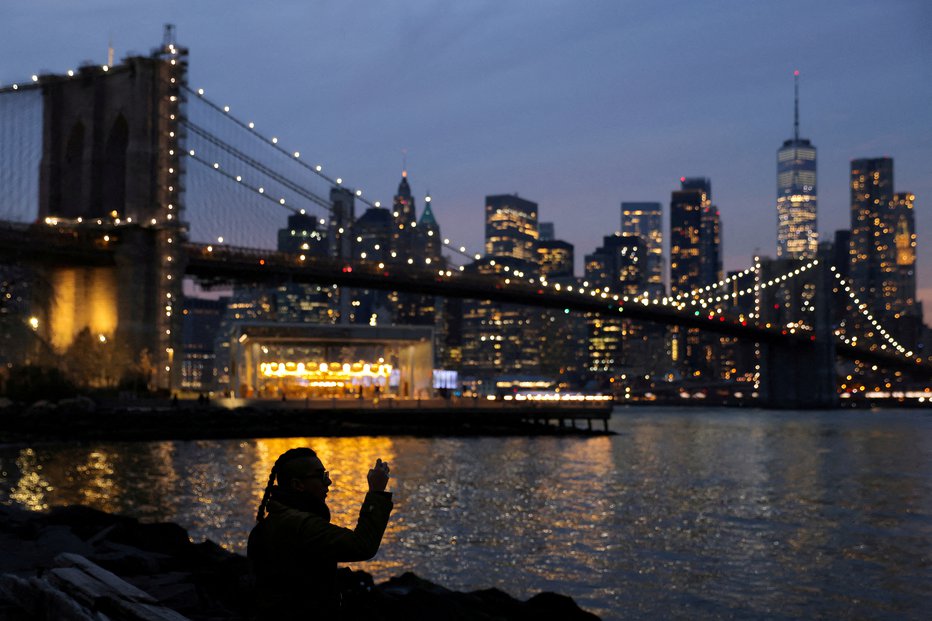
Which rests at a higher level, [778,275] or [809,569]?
[778,275]

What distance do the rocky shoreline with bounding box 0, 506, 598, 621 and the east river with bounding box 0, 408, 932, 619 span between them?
3.18 m

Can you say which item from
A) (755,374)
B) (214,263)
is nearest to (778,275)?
(755,374)

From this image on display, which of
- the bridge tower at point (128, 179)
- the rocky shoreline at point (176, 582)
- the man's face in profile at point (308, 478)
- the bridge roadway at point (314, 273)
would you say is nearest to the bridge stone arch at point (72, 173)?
the bridge tower at point (128, 179)

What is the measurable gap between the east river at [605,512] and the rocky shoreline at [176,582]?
3181 mm

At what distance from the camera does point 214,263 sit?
204ft

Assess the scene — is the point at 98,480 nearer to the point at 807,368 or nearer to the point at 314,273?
the point at 314,273

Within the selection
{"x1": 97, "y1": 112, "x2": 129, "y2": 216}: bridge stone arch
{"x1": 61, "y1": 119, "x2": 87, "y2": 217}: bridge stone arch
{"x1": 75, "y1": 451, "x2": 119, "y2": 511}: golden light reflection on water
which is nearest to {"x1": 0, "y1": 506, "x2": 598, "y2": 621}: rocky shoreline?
{"x1": 75, "y1": 451, "x2": 119, "y2": 511}: golden light reflection on water

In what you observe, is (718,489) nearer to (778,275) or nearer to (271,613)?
(271,613)

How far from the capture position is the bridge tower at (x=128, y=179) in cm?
5806

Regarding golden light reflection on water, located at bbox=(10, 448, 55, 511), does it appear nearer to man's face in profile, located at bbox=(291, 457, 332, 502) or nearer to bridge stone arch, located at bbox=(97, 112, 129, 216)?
man's face in profile, located at bbox=(291, 457, 332, 502)

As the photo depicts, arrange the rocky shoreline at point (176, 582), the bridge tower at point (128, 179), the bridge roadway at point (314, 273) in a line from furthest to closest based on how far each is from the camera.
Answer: the bridge tower at point (128, 179)
the bridge roadway at point (314, 273)
the rocky shoreline at point (176, 582)

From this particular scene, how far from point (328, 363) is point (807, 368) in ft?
168

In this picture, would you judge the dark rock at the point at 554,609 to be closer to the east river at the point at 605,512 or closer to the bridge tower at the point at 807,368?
the east river at the point at 605,512

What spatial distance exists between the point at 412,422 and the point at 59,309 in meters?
19.1
